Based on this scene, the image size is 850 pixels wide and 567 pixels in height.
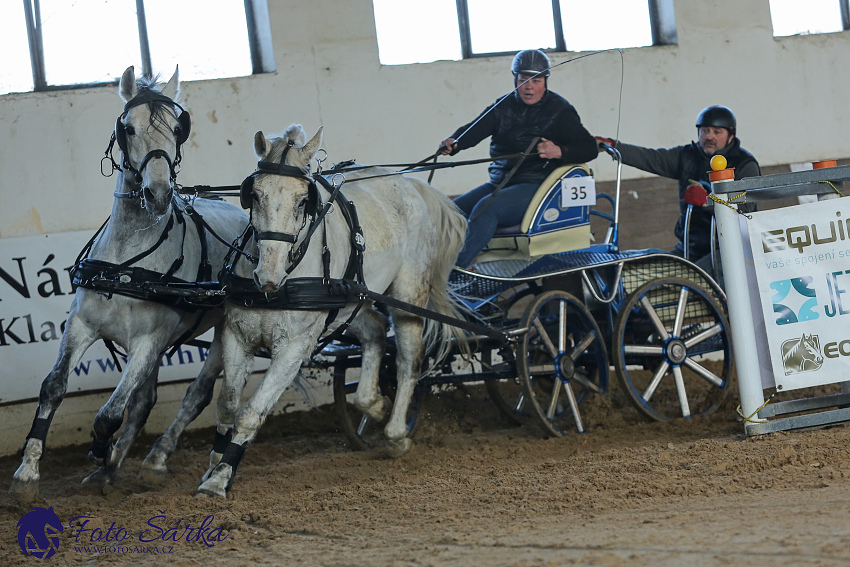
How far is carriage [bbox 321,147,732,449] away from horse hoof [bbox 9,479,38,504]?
5.90 feet

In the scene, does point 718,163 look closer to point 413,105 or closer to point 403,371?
point 403,371

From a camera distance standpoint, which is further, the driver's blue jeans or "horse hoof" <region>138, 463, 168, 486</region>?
the driver's blue jeans

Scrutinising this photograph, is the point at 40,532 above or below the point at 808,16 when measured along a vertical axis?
below

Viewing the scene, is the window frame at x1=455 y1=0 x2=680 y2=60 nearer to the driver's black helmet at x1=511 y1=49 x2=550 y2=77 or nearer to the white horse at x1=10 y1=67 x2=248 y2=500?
the driver's black helmet at x1=511 y1=49 x2=550 y2=77

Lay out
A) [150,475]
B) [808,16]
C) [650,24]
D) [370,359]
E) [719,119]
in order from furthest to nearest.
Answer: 1. [808,16]
2. [650,24]
3. [719,119]
4. [370,359]
5. [150,475]

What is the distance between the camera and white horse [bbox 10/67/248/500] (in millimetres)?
3793

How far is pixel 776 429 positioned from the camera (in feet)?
13.8

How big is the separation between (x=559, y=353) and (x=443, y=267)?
33.2 inches

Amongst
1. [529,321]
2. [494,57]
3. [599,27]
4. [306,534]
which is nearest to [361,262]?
[529,321]

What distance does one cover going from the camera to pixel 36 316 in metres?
6.15

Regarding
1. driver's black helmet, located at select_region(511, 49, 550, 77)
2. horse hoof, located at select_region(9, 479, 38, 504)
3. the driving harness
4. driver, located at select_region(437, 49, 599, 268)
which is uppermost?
driver's black helmet, located at select_region(511, 49, 550, 77)

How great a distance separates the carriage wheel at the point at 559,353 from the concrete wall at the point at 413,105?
200cm

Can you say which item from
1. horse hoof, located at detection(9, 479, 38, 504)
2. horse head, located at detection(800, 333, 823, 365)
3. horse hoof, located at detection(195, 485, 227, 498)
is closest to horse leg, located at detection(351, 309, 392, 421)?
horse hoof, located at detection(195, 485, 227, 498)

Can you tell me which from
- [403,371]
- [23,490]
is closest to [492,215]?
[403,371]
